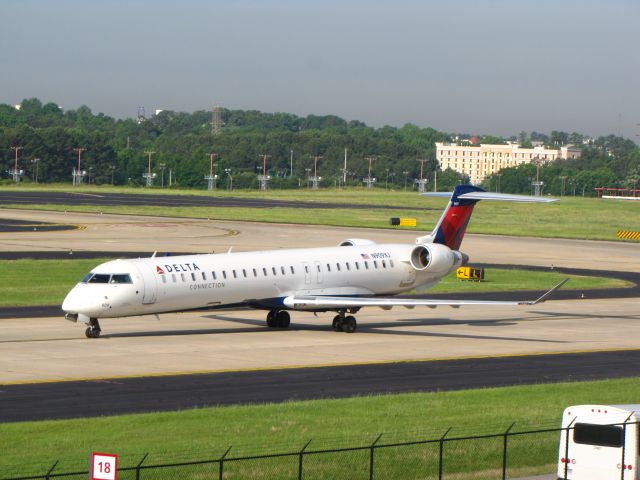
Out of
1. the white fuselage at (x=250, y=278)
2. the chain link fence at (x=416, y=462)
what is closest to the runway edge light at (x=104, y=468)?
the chain link fence at (x=416, y=462)

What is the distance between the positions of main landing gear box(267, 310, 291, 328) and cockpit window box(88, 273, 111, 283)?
8127mm

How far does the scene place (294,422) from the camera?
28625 mm

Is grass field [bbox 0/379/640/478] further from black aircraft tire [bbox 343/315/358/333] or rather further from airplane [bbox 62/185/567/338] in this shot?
black aircraft tire [bbox 343/315/358/333]

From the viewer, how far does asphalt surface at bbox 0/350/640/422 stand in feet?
99.8

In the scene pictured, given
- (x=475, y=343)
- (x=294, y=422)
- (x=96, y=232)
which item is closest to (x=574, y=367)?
(x=475, y=343)

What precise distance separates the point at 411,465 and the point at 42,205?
384 feet

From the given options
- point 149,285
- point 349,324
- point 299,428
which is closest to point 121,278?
point 149,285

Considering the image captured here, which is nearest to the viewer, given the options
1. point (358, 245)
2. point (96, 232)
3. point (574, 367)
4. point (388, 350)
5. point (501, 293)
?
point (574, 367)

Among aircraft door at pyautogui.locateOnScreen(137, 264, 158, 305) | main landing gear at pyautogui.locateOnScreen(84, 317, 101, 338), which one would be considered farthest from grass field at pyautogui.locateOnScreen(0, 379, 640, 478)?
main landing gear at pyautogui.locateOnScreen(84, 317, 101, 338)

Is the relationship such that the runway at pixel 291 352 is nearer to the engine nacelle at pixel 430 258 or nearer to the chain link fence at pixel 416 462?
the engine nacelle at pixel 430 258

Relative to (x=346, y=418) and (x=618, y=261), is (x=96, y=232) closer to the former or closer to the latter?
(x=618, y=261)

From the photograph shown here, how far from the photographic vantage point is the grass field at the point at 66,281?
2195 inches

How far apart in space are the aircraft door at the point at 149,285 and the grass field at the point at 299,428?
1141cm

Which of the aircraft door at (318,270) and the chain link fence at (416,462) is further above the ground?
the aircraft door at (318,270)
